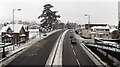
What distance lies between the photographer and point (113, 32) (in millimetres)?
95312

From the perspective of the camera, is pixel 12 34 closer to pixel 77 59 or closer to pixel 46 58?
pixel 46 58

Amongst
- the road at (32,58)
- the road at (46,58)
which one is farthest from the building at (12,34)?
the road at (46,58)

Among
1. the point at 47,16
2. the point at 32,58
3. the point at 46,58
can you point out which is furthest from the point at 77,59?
the point at 47,16

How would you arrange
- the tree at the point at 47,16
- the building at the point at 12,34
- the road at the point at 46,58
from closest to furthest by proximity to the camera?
the road at the point at 46,58, the building at the point at 12,34, the tree at the point at 47,16

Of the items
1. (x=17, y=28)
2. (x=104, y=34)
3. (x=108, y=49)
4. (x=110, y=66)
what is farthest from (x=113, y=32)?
(x=110, y=66)

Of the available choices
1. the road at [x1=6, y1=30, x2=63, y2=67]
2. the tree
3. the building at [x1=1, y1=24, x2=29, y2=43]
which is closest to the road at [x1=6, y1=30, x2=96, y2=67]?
the road at [x1=6, y1=30, x2=63, y2=67]

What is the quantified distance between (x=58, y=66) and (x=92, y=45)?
26.7m

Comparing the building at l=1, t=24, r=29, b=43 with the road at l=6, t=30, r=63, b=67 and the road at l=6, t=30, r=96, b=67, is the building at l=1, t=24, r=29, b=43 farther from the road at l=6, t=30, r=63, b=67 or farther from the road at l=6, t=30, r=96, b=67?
the road at l=6, t=30, r=96, b=67

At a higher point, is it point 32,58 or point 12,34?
point 12,34

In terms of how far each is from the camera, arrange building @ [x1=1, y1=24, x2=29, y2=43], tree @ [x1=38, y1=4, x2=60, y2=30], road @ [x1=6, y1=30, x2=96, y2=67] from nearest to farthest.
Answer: road @ [x1=6, y1=30, x2=96, y2=67] < building @ [x1=1, y1=24, x2=29, y2=43] < tree @ [x1=38, y1=4, x2=60, y2=30]

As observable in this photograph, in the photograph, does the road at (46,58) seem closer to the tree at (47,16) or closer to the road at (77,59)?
the road at (77,59)

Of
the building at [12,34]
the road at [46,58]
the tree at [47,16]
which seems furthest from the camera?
the tree at [47,16]

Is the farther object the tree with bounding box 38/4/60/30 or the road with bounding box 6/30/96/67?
the tree with bounding box 38/4/60/30

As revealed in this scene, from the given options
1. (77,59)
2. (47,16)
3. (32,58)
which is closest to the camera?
(77,59)
